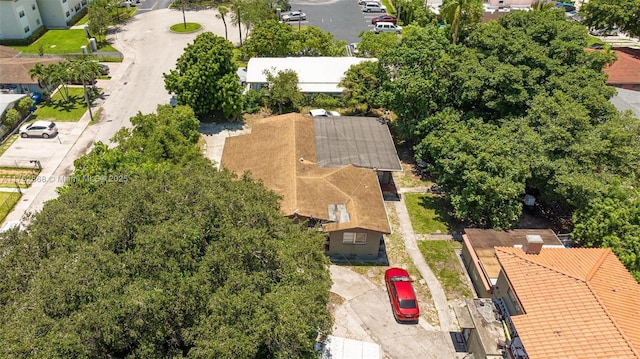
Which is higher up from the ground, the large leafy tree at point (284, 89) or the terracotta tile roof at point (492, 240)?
the large leafy tree at point (284, 89)

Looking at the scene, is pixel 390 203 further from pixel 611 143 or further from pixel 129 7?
pixel 129 7

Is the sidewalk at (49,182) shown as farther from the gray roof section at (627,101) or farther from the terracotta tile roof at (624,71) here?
the terracotta tile roof at (624,71)

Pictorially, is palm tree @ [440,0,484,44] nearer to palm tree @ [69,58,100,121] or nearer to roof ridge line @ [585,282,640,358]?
roof ridge line @ [585,282,640,358]

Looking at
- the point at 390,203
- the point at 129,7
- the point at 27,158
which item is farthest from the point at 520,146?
the point at 129,7

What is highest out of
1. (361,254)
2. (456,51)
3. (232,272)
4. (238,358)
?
(456,51)

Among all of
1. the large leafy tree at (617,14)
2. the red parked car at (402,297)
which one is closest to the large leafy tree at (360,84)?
the red parked car at (402,297)

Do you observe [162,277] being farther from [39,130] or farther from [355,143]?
[39,130]

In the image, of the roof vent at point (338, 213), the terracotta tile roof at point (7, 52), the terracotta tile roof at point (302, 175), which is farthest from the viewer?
the terracotta tile roof at point (7, 52)
